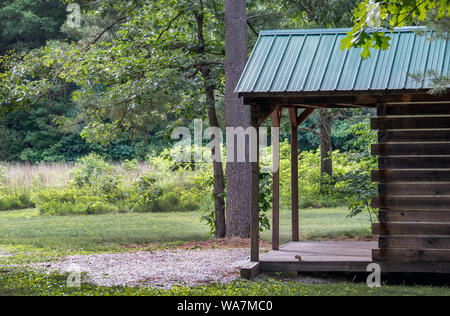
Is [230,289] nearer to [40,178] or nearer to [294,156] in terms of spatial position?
[294,156]

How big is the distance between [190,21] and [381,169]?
7160 mm

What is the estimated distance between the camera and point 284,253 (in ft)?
30.6

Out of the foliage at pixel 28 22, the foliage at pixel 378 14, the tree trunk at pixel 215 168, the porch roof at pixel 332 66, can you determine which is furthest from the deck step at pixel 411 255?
the foliage at pixel 28 22

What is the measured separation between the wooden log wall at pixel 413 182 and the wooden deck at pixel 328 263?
0.09 m

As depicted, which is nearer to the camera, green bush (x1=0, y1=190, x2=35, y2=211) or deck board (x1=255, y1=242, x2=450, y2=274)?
deck board (x1=255, y1=242, x2=450, y2=274)

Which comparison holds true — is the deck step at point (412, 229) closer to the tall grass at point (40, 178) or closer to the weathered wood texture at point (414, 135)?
the weathered wood texture at point (414, 135)

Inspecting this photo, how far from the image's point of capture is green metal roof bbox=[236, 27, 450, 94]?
7914 millimetres

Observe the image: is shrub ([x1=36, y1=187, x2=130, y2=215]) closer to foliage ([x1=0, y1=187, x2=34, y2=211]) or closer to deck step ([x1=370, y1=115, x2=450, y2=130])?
foliage ([x1=0, y1=187, x2=34, y2=211])

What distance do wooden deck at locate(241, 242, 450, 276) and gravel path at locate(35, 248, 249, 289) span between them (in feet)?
1.45

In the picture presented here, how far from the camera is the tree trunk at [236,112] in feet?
40.8

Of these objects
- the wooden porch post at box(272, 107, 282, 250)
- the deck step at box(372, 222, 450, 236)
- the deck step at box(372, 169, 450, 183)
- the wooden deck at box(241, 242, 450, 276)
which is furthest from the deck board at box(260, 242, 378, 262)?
Answer: the deck step at box(372, 169, 450, 183)

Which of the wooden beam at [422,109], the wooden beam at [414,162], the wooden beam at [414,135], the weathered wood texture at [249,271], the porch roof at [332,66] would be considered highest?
the porch roof at [332,66]
